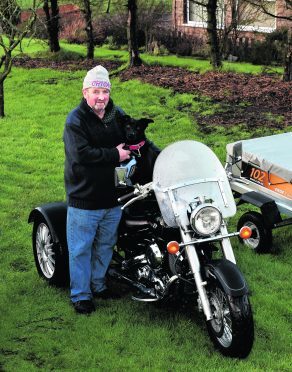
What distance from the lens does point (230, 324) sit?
202 inches

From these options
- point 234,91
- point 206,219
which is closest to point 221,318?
point 206,219

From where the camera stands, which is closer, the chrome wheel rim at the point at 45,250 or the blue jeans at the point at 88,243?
the blue jeans at the point at 88,243

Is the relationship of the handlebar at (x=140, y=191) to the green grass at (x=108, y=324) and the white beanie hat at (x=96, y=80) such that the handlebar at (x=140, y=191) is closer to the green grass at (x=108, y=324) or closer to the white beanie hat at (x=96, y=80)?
the white beanie hat at (x=96, y=80)

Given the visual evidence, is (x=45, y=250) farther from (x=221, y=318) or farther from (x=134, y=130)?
(x=221, y=318)

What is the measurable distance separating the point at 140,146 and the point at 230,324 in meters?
1.65

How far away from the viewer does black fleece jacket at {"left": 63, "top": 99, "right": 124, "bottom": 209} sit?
5.74 m

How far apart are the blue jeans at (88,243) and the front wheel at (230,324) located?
1.23 meters

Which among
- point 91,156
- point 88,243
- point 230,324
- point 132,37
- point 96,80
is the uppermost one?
point 96,80

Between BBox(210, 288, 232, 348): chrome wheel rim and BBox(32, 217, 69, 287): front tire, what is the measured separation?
5.61 ft

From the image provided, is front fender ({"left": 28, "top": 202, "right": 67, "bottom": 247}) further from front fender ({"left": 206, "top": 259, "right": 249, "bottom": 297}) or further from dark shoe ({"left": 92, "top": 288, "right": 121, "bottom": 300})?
front fender ({"left": 206, "top": 259, "right": 249, "bottom": 297})

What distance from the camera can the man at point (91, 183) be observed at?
226 inches

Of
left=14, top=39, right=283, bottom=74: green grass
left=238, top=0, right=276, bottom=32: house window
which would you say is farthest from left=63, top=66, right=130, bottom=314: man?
left=238, top=0, right=276, bottom=32: house window

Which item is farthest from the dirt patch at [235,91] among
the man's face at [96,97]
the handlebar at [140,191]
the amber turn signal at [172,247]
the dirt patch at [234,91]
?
the amber turn signal at [172,247]

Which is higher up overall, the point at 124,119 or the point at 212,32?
the point at 124,119
